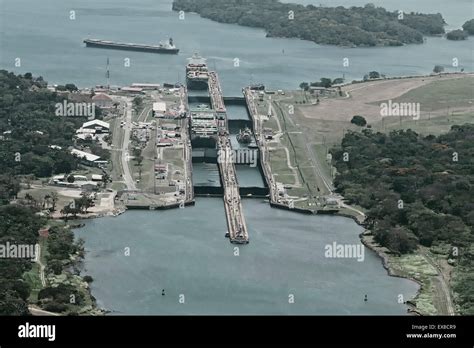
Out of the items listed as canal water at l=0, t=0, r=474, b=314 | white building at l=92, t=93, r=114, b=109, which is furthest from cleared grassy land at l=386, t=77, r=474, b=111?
white building at l=92, t=93, r=114, b=109

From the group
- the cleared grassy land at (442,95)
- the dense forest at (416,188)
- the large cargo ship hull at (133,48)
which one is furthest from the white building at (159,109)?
the large cargo ship hull at (133,48)

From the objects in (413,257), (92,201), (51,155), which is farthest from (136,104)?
(413,257)

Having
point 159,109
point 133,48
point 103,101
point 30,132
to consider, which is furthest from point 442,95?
point 133,48

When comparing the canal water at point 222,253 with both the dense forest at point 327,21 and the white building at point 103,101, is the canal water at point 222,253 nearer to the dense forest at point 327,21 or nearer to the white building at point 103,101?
the white building at point 103,101

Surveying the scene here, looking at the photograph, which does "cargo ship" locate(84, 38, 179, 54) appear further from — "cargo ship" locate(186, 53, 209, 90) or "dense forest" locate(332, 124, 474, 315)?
"dense forest" locate(332, 124, 474, 315)
